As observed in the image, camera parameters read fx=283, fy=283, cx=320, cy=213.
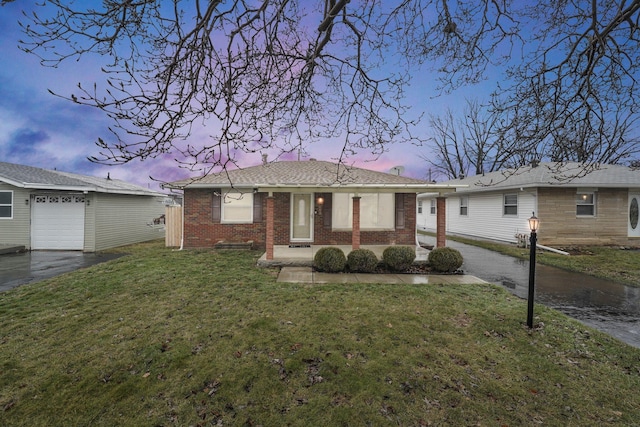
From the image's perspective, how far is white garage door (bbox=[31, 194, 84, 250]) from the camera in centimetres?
1225

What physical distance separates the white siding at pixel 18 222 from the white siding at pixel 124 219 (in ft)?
8.92

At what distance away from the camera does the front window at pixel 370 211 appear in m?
11.6

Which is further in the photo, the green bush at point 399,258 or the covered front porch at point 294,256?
the covered front porch at point 294,256

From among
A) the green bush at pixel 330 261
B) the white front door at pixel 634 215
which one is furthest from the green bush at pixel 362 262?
the white front door at pixel 634 215

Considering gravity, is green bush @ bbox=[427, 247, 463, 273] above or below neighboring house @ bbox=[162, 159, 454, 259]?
below

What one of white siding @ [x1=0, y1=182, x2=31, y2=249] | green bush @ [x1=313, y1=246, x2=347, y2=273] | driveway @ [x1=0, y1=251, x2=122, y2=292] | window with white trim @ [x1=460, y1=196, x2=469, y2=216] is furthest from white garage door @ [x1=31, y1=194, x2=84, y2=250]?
window with white trim @ [x1=460, y1=196, x2=469, y2=216]

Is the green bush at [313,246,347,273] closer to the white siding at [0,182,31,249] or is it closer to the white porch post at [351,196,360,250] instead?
the white porch post at [351,196,360,250]

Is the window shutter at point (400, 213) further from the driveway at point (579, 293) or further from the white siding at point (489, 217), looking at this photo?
the white siding at point (489, 217)

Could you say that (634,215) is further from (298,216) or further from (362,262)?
(298,216)

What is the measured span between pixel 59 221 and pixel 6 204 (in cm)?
208

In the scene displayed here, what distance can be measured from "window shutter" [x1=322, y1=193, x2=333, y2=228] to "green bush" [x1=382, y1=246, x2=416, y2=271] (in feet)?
12.1

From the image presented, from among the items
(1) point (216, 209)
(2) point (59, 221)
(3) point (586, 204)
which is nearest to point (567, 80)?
(1) point (216, 209)

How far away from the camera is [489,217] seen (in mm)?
15852

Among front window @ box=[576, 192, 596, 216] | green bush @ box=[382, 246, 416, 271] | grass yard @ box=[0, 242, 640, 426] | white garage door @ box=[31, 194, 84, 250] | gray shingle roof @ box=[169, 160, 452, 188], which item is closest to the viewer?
grass yard @ box=[0, 242, 640, 426]
